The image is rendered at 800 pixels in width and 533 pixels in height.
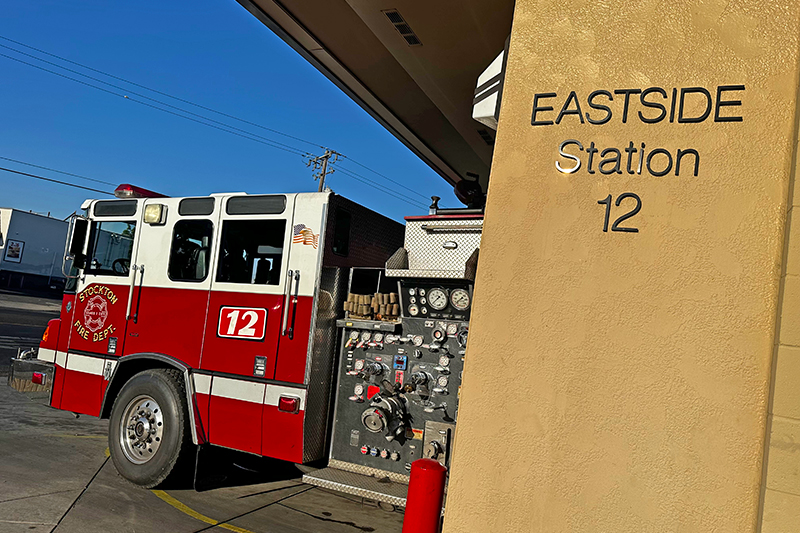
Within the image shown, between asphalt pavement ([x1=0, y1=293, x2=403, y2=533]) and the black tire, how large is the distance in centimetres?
20

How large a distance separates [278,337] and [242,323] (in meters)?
0.46

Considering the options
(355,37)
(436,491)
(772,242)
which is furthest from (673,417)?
(355,37)

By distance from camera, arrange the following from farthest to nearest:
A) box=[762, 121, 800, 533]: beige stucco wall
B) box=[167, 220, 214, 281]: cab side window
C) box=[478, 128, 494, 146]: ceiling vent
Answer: box=[478, 128, 494, 146]: ceiling vent
box=[167, 220, 214, 281]: cab side window
box=[762, 121, 800, 533]: beige stucco wall

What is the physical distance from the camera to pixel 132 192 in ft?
22.7

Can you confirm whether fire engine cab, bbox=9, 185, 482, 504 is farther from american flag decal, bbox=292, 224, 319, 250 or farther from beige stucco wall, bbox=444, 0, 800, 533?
beige stucco wall, bbox=444, 0, 800, 533

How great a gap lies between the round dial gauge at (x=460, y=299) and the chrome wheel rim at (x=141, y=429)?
10.8 feet

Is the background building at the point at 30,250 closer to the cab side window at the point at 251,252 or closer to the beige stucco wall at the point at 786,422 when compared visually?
the cab side window at the point at 251,252

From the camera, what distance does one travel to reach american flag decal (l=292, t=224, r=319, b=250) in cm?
561

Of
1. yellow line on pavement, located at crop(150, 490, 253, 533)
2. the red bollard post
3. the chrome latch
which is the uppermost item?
the chrome latch

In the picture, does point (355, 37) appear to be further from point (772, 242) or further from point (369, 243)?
point (772, 242)

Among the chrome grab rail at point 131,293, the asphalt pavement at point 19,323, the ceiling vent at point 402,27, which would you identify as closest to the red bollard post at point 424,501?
the chrome grab rail at point 131,293

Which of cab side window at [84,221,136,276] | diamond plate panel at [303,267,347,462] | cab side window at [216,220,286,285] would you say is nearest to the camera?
diamond plate panel at [303,267,347,462]

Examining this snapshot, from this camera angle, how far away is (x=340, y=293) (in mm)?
5742

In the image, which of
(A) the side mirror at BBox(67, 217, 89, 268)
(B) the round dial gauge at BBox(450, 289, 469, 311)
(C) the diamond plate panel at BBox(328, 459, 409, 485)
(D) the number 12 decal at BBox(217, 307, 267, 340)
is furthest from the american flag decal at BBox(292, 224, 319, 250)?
(A) the side mirror at BBox(67, 217, 89, 268)
